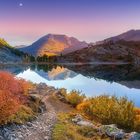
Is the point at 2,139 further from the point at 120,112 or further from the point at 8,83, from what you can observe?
→ the point at 120,112

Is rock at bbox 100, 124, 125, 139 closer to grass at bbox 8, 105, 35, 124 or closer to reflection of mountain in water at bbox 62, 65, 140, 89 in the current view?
grass at bbox 8, 105, 35, 124

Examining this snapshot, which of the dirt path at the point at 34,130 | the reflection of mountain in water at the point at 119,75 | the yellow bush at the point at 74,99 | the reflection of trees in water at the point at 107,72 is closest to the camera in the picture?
the dirt path at the point at 34,130

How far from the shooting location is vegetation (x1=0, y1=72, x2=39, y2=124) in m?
13.8

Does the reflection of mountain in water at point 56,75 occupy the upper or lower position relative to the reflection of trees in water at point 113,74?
upper

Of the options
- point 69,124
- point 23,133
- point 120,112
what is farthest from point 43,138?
point 120,112

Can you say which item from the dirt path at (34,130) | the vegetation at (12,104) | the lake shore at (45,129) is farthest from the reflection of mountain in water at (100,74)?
the dirt path at (34,130)

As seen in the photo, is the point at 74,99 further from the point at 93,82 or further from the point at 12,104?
the point at 93,82

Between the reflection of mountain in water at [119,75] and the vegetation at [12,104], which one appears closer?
the vegetation at [12,104]

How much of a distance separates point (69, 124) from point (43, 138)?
2885mm

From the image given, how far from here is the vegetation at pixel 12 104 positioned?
1380cm

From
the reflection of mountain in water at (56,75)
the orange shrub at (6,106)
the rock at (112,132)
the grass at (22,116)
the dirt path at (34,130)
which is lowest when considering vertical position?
the reflection of mountain in water at (56,75)

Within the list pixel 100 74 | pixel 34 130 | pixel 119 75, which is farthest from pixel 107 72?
pixel 34 130

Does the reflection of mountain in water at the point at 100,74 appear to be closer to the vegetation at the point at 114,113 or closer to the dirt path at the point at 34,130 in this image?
the vegetation at the point at 114,113

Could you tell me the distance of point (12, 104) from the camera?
46.0 feet
